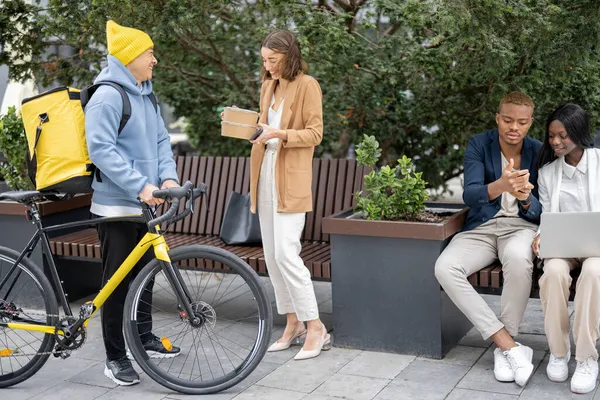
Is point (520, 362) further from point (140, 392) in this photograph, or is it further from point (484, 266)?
point (140, 392)

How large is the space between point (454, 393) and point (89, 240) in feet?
9.26

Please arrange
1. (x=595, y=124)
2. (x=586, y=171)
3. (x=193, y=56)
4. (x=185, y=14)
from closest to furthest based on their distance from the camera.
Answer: (x=586, y=171), (x=185, y=14), (x=595, y=124), (x=193, y=56)

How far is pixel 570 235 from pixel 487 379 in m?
0.86

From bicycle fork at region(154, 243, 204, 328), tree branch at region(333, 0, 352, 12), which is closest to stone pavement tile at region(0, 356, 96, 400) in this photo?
bicycle fork at region(154, 243, 204, 328)

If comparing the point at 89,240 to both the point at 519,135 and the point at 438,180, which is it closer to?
the point at 519,135

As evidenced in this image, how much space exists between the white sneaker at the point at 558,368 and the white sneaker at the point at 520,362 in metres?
0.10

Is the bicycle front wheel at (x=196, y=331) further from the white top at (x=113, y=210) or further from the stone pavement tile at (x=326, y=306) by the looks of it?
the stone pavement tile at (x=326, y=306)

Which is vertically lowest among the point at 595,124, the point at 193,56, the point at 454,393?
the point at 454,393

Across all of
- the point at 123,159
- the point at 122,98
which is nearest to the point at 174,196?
the point at 123,159

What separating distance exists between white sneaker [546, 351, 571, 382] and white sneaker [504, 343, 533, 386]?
10 centimetres

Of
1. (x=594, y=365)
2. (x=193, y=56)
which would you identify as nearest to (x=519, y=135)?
(x=594, y=365)

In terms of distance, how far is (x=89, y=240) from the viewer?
578 centimetres

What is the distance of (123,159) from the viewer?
13.6ft

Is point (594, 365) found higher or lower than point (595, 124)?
lower
